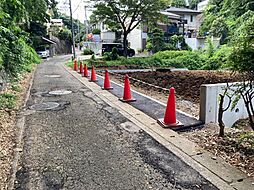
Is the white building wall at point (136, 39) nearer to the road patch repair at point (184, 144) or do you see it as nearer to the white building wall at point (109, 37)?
the white building wall at point (109, 37)

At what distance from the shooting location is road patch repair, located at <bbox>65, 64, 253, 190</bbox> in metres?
2.82

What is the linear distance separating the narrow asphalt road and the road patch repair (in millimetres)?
133

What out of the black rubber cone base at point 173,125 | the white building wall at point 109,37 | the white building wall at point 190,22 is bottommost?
the black rubber cone base at point 173,125

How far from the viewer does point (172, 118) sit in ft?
15.3

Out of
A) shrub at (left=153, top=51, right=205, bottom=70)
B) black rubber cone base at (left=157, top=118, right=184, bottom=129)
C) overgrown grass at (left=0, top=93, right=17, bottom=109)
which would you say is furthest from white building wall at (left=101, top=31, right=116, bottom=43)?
black rubber cone base at (left=157, top=118, right=184, bottom=129)

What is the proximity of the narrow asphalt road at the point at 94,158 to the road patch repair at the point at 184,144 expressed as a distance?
133mm

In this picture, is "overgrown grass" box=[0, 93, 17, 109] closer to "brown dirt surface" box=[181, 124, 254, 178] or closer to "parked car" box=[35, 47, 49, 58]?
"brown dirt surface" box=[181, 124, 254, 178]

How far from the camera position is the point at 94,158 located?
3389 mm

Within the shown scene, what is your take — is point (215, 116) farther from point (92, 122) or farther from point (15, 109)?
point (15, 109)

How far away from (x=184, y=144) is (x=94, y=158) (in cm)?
146

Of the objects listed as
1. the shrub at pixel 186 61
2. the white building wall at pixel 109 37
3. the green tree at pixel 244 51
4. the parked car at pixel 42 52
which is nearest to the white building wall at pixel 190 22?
the white building wall at pixel 109 37

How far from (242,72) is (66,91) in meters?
6.34

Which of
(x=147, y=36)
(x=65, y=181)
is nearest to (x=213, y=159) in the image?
(x=65, y=181)

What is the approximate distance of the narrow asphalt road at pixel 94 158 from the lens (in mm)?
2789
